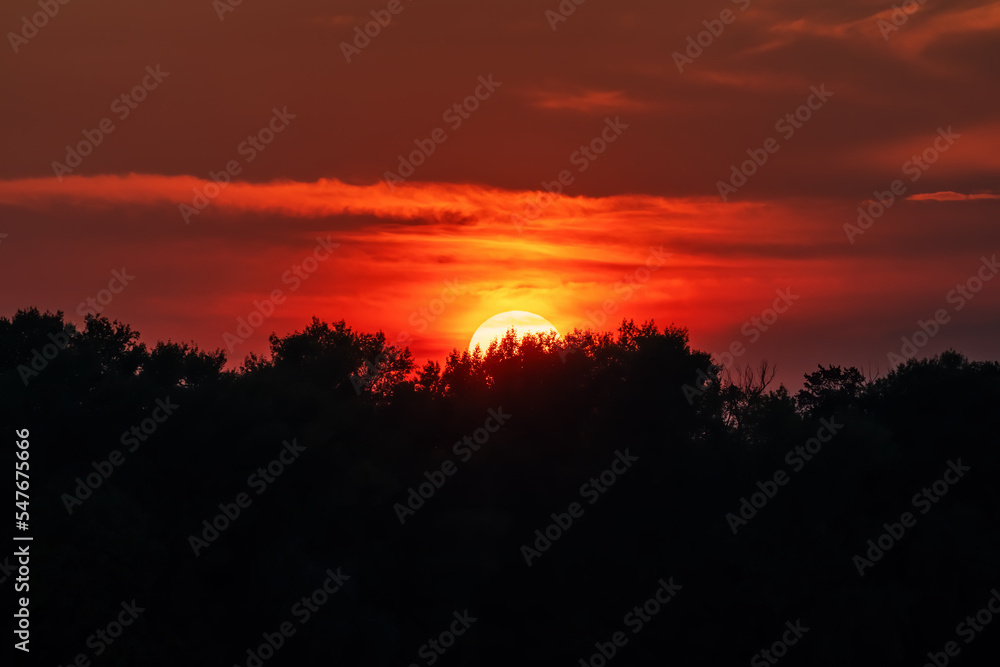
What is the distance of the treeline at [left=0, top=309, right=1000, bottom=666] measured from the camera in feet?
147

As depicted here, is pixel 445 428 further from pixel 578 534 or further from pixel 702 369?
pixel 702 369

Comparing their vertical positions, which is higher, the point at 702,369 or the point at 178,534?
the point at 702,369

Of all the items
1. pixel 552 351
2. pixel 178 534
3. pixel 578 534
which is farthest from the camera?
pixel 552 351

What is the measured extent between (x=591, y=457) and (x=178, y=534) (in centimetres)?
2292

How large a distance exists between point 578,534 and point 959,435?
26.3 meters

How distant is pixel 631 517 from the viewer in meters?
55.3

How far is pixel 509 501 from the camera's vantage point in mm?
55812

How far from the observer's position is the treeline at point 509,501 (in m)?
44.9

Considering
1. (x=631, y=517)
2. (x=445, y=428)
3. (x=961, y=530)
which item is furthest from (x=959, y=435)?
(x=445, y=428)

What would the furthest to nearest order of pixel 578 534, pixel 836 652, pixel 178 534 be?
pixel 578 534
pixel 836 652
pixel 178 534

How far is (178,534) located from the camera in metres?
45.5

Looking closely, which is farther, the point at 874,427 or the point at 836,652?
the point at 874,427

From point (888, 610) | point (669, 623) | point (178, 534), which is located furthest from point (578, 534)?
point (178, 534)

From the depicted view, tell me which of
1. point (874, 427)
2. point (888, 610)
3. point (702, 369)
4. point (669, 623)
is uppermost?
point (874, 427)
